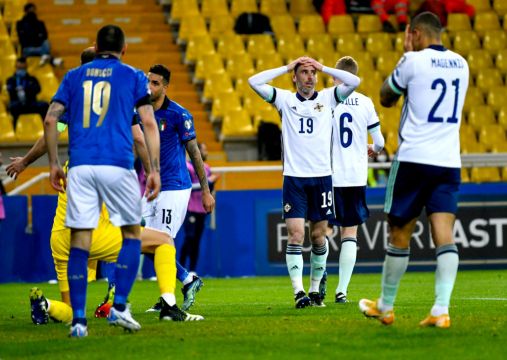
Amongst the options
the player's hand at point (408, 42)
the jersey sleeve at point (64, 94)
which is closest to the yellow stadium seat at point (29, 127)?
the jersey sleeve at point (64, 94)

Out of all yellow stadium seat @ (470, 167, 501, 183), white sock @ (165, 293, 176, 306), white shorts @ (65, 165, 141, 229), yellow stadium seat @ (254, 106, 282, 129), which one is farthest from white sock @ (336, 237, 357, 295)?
yellow stadium seat @ (254, 106, 282, 129)

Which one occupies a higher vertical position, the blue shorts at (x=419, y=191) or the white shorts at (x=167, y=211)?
the blue shorts at (x=419, y=191)

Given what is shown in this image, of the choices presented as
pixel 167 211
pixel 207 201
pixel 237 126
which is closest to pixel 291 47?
pixel 237 126

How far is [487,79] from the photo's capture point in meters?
24.6

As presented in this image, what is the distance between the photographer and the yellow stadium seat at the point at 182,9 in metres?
26.2

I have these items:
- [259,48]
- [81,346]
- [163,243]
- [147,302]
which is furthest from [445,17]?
[81,346]

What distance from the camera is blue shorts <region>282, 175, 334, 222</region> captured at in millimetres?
11180

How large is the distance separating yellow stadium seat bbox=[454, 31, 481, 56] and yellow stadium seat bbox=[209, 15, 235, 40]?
4966 mm

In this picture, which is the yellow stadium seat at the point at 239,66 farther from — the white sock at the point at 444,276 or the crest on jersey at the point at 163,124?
the white sock at the point at 444,276

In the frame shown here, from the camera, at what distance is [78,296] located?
815 centimetres

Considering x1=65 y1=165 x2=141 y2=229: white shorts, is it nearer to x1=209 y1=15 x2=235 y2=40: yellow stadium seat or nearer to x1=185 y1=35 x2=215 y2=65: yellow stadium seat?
x1=185 y1=35 x2=215 y2=65: yellow stadium seat

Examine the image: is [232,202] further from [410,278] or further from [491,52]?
[491,52]

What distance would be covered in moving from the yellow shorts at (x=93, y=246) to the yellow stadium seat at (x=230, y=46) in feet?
48.2

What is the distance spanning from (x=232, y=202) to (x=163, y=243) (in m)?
9.07
